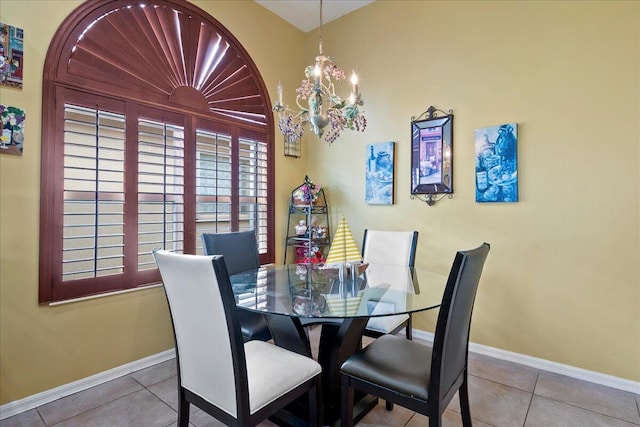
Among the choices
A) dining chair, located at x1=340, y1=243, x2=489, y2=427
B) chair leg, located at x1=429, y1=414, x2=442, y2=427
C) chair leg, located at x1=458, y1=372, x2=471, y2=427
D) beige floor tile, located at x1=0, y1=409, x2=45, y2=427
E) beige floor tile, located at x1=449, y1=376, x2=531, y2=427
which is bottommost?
beige floor tile, located at x1=0, y1=409, x2=45, y2=427

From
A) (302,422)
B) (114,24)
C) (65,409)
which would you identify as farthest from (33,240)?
(302,422)

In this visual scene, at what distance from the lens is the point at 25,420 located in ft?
6.23

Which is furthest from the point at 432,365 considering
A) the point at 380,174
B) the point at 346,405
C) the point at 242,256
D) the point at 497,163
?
the point at 380,174

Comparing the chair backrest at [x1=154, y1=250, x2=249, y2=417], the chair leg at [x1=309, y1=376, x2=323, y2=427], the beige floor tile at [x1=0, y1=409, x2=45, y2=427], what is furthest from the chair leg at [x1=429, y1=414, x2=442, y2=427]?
the beige floor tile at [x1=0, y1=409, x2=45, y2=427]

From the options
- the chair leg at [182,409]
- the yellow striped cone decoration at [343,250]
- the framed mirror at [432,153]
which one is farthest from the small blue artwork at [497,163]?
the chair leg at [182,409]

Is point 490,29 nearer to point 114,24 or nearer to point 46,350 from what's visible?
point 114,24

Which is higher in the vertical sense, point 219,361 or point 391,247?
point 391,247

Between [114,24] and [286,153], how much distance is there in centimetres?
186

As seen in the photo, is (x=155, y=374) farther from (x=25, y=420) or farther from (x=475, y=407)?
(x=475, y=407)

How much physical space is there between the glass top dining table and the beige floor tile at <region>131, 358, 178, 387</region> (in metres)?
0.97

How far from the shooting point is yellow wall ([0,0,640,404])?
2018 millimetres

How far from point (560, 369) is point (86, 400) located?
327 centimetres

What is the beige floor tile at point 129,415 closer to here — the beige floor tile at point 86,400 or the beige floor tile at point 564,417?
the beige floor tile at point 86,400

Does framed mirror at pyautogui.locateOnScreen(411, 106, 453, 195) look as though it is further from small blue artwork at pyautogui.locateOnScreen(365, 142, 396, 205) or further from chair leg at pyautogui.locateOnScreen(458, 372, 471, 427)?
chair leg at pyautogui.locateOnScreen(458, 372, 471, 427)
